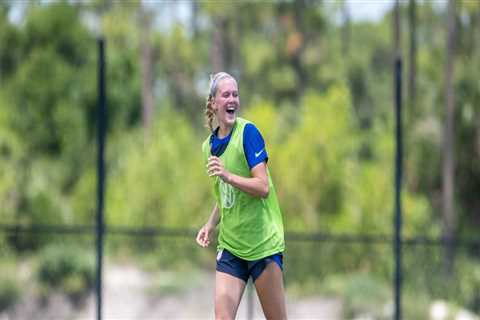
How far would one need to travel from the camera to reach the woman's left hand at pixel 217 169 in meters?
3.86

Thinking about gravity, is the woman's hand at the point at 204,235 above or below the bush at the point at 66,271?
above

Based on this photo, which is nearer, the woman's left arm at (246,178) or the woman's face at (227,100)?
the woman's left arm at (246,178)

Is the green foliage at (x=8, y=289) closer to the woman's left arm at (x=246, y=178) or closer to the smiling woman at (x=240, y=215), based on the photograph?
the smiling woman at (x=240, y=215)

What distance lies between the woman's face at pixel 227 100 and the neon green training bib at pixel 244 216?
7 cm

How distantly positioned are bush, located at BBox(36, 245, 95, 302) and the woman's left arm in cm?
1020

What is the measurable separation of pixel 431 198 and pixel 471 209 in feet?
2.71

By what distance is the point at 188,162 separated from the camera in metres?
15.8

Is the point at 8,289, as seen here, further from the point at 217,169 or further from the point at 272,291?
the point at 217,169

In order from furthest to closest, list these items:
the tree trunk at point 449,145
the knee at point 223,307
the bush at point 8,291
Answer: the tree trunk at point 449,145 < the bush at point 8,291 < the knee at point 223,307

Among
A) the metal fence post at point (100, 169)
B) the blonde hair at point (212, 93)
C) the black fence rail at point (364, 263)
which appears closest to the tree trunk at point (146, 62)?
the black fence rail at point (364, 263)

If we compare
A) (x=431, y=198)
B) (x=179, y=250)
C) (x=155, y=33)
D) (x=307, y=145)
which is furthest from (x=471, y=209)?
(x=155, y=33)

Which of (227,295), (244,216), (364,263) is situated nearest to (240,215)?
(244,216)

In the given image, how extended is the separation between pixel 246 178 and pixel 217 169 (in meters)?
0.15

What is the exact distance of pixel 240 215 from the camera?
412 centimetres
